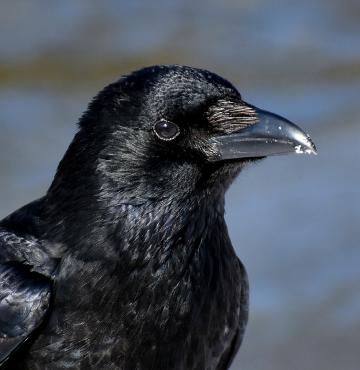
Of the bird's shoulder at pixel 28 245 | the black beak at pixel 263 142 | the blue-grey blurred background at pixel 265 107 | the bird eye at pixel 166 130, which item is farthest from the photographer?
the blue-grey blurred background at pixel 265 107

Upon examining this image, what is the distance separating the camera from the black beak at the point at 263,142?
700 cm

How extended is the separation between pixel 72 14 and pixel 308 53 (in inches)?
89.9

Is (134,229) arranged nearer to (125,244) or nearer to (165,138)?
(125,244)

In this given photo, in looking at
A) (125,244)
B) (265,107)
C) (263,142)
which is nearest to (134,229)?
(125,244)

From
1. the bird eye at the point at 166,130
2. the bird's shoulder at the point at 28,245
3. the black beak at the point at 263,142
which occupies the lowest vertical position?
the bird's shoulder at the point at 28,245

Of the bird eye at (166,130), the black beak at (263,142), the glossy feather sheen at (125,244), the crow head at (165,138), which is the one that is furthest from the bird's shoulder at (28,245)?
the black beak at (263,142)

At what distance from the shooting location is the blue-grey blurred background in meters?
10.3

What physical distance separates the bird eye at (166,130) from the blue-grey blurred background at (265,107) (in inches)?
130

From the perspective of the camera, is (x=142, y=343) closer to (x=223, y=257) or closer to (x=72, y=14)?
(x=223, y=257)

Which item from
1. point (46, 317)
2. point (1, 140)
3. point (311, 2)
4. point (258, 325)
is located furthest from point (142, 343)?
point (311, 2)

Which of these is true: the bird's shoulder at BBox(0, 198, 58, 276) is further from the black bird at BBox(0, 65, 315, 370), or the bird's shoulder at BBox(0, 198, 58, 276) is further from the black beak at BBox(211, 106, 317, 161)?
the black beak at BBox(211, 106, 317, 161)

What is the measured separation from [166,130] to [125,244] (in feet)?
A: 1.80

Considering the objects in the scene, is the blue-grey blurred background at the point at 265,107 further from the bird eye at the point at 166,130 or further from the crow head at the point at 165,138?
the bird eye at the point at 166,130

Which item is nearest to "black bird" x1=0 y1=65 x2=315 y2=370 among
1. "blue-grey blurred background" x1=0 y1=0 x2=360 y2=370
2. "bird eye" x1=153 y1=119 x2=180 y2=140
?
"bird eye" x1=153 y1=119 x2=180 y2=140
